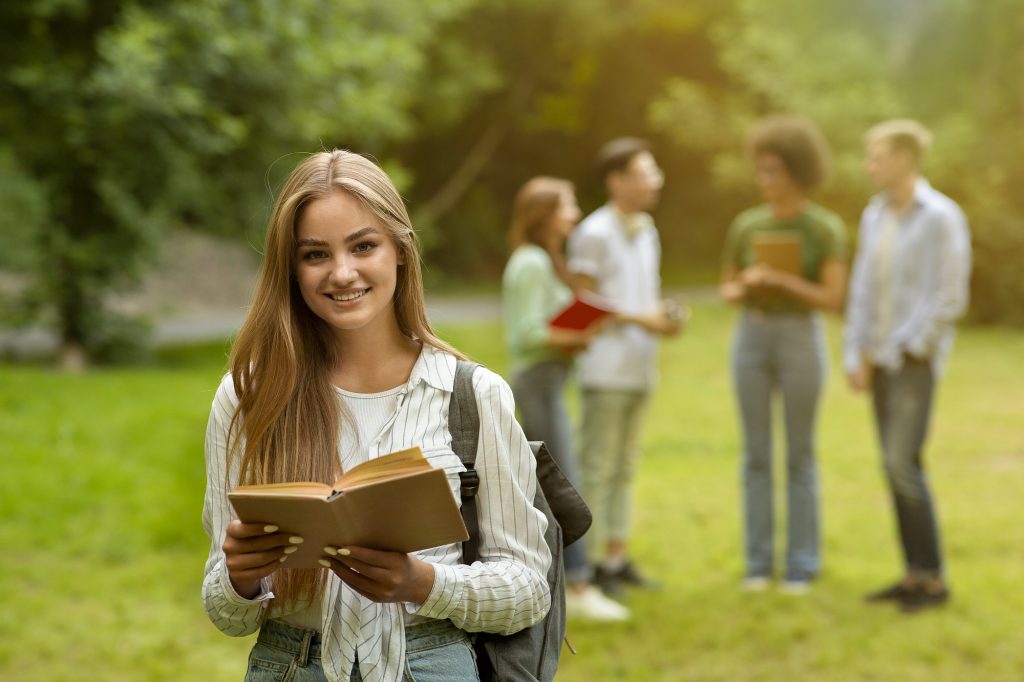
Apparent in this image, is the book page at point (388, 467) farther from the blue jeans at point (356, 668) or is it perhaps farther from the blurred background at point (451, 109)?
the blurred background at point (451, 109)

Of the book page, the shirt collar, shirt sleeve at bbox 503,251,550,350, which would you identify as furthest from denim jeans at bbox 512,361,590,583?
the book page

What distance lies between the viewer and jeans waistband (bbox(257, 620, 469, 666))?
2.37m

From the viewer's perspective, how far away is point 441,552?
241 cm

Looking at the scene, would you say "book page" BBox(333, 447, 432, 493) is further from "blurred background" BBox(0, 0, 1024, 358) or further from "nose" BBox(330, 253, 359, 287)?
"blurred background" BBox(0, 0, 1024, 358)

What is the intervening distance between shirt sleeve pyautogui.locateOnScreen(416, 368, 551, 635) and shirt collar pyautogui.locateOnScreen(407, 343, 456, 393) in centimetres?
6

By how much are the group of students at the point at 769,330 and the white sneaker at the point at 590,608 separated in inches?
0.4

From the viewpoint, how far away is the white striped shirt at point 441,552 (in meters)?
2.32

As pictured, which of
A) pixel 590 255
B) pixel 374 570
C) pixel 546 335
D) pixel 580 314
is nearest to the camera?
pixel 374 570

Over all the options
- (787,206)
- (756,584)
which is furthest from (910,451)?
(787,206)

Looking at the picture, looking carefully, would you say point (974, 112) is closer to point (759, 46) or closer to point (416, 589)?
point (759, 46)

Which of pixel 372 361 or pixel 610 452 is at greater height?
pixel 372 361

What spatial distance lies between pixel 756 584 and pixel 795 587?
0.69 ft

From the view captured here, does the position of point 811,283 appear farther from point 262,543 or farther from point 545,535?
point 262,543

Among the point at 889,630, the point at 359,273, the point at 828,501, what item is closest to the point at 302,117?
the point at 828,501
